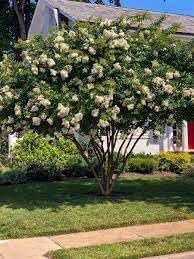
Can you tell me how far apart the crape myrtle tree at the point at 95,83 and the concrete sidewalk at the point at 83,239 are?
7.29ft

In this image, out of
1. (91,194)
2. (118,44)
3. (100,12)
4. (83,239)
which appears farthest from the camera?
(100,12)

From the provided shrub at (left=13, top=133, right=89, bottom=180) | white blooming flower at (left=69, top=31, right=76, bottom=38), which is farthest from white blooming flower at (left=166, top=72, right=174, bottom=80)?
shrub at (left=13, top=133, right=89, bottom=180)

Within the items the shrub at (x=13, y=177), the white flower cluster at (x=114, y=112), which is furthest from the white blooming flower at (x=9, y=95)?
the shrub at (x=13, y=177)

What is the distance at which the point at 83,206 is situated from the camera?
10797 mm

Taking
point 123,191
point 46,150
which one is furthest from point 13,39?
point 123,191

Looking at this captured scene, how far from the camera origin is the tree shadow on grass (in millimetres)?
11188

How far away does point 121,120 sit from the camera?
10.8 m

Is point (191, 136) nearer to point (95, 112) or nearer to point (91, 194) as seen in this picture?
point (91, 194)

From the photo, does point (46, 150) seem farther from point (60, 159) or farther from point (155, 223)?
point (155, 223)

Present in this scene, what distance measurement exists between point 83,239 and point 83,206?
92.9 inches

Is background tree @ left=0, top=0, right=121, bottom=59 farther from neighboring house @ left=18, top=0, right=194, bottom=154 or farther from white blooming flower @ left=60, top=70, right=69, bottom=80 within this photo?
white blooming flower @ left=60, top=70, right=69, bottom=80

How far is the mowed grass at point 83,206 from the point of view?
9203mm

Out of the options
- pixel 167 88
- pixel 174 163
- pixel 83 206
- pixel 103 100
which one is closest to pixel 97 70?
pixel 103 100

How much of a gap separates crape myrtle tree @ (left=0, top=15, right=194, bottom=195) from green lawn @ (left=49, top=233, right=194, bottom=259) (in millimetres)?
2954
